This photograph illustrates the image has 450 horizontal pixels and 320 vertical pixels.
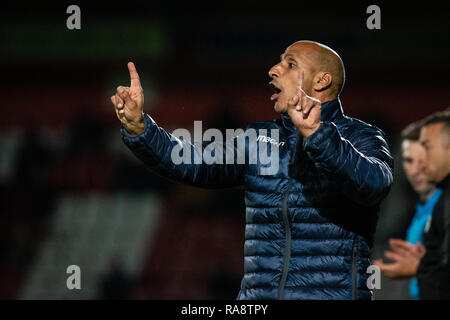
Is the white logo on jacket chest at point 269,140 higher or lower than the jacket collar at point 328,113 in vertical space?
lower

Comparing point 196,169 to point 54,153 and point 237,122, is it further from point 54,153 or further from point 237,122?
point 54,153

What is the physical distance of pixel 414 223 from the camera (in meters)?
3.79

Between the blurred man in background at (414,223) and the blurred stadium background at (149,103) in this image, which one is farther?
the blurred stadium background at (149,103)

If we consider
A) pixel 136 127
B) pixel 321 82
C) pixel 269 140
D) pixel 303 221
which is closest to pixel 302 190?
pixel 303 221

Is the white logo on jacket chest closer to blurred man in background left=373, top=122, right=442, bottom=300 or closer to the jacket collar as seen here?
the jacket collar

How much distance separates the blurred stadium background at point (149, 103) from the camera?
8008 millimetres

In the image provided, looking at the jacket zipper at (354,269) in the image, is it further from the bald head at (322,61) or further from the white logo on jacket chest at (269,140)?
the bald head at (322,61)

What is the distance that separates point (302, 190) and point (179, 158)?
0.39 meters

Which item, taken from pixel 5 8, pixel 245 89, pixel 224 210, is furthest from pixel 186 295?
pixel 5 8

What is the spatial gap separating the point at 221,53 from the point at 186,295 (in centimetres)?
412

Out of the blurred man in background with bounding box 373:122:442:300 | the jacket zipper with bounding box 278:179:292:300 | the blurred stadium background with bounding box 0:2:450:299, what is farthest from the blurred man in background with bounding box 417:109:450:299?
the blurred stadium background with bounding box 0:2:450:299

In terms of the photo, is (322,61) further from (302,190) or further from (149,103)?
(149,103)

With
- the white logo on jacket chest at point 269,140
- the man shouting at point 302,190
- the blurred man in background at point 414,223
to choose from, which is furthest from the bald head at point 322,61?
the blurred man in background at point 414,223

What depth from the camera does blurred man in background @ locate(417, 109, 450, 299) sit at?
9.41 ft
